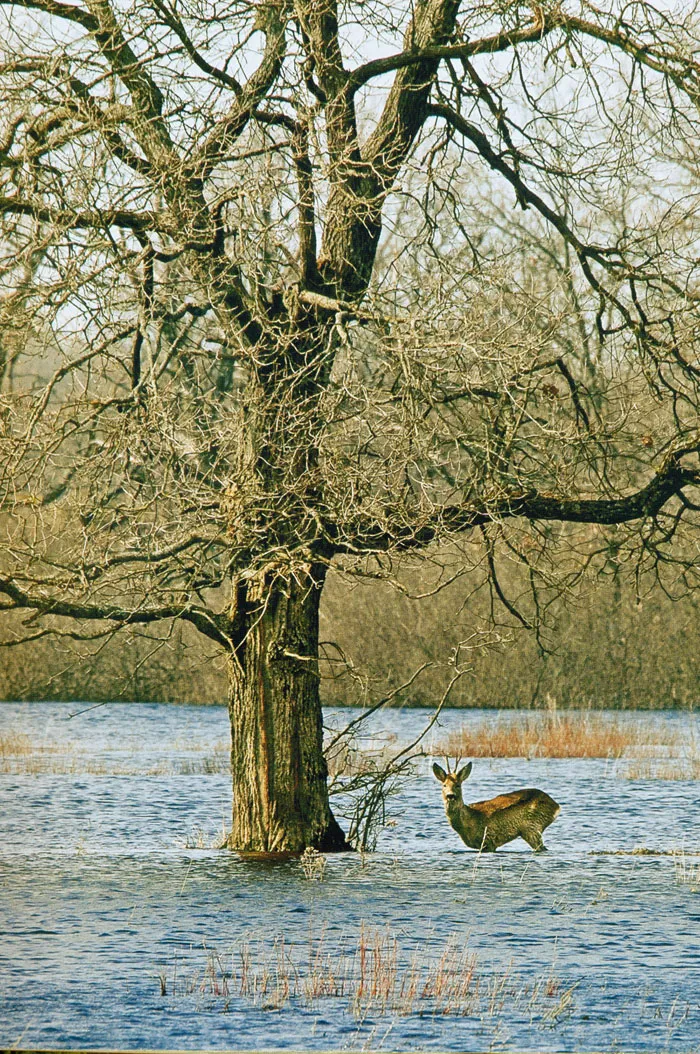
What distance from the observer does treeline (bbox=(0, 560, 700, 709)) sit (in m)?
27.3

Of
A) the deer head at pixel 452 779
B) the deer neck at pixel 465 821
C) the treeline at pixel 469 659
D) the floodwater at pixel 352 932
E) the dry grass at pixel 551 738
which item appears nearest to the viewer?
the floodwater at pixel 352 932

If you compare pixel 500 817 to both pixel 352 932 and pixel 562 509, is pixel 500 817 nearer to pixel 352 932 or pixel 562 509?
pixel 562 509

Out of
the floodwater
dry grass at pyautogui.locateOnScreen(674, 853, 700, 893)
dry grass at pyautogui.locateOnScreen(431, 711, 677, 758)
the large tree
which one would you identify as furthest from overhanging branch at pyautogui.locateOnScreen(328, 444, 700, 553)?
dry grass at pyautogui.locateOnScreen(431, 711, 677, 758)

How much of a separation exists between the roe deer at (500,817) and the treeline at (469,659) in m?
13.2

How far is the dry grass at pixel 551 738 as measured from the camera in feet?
70.3

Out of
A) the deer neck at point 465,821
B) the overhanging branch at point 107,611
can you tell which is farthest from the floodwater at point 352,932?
the overhanging branch at point 107,611

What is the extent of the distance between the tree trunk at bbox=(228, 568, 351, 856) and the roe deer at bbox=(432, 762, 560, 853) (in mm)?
1406

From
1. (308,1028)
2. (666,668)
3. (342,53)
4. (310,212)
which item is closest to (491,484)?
(310,212)

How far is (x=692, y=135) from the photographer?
1264 cm

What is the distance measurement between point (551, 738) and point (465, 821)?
10.0 m

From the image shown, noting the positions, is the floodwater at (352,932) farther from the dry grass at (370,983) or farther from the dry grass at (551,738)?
the dry grass at (551,738)

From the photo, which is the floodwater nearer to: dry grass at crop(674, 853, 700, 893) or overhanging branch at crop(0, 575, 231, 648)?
dry grass at crop(674, 853, 700, 893)

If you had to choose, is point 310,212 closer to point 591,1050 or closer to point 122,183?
point 122,183

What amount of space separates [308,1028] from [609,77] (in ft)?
28.5
